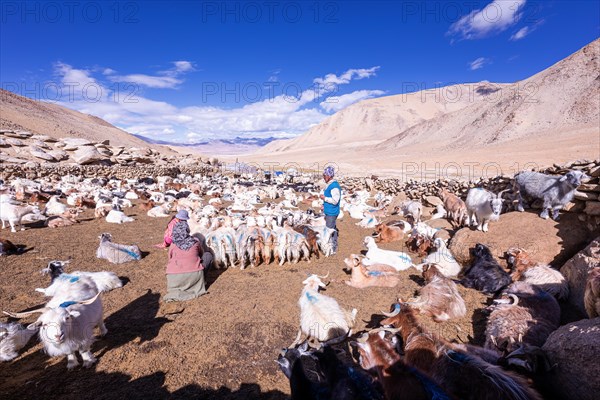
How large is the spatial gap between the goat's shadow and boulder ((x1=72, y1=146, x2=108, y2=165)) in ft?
81.5

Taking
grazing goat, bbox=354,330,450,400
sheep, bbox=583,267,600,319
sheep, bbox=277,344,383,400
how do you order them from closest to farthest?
sheep, bbox=277,344,383,400 < grazing goat, bbox=354,330,450,400 < sheep, bbox=583,267,600,319

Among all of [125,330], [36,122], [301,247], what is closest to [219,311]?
[125,330]

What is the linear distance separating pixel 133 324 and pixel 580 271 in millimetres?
7443

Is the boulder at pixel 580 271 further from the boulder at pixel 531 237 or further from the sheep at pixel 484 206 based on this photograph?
the sheep at pixel 484 206

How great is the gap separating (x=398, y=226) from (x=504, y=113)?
5364 cm

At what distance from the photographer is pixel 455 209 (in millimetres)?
10547

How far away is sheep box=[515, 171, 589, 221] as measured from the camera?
638 cm

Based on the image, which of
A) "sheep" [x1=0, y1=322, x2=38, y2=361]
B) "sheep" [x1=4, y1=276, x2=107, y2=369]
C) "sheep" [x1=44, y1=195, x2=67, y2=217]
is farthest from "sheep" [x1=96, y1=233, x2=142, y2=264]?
"sheep" [x1=44, y1=195, x2=67, y2=217]

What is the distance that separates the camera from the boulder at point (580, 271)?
4680 mm

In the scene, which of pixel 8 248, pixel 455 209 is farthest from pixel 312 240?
pixel 8 248

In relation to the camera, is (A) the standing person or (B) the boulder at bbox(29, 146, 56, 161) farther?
(B) the boulder at bbox(29, 146, 56, 161)

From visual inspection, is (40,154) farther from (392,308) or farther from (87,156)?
(392,308)

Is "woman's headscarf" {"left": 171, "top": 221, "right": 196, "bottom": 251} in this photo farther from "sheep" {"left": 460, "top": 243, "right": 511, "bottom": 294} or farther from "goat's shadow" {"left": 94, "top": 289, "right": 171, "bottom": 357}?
"sheep" {"left": 460, "top": 243, "right": 511, "bottom": 294}

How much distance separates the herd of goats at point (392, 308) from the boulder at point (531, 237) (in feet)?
0.87
